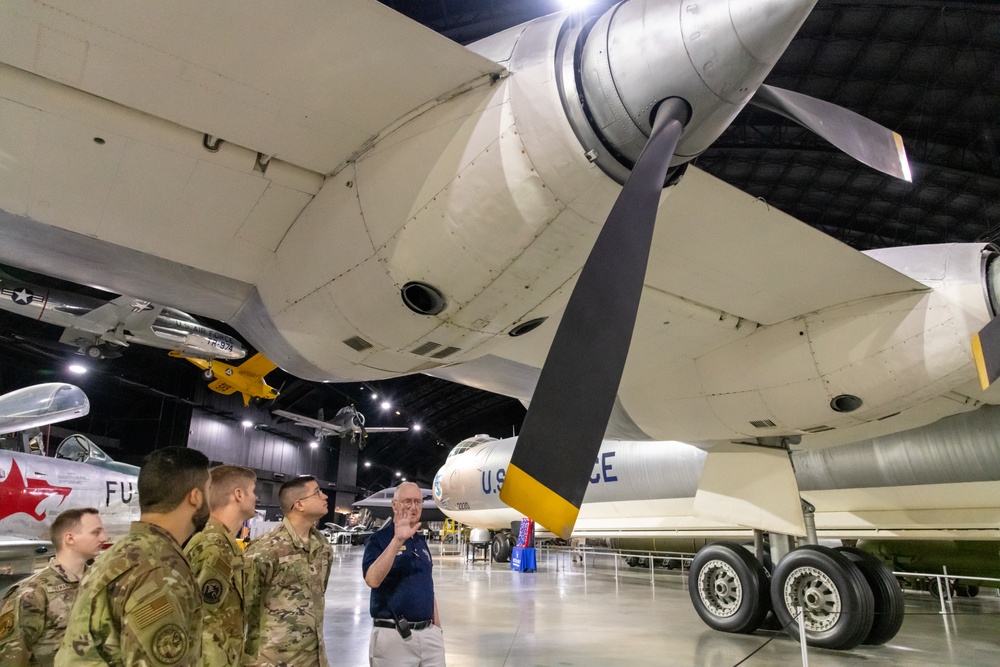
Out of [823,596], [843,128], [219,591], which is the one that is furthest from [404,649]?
Answer: [823,596]

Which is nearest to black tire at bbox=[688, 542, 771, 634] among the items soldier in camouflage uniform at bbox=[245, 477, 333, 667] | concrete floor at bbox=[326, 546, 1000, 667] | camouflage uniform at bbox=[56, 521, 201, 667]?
concrete floor at bbox=[326, 546, 1000, 667]

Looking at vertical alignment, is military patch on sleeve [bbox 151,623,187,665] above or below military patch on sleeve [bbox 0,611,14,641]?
above

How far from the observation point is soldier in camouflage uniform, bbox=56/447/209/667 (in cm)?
152

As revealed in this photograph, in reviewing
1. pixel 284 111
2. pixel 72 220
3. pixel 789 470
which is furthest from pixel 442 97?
pixel 789 470

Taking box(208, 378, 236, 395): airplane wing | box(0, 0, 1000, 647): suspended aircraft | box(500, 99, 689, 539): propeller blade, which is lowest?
box(500, 99, 689, 539): propeller blade

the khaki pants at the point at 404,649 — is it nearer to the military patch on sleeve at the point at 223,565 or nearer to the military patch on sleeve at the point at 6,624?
the military patch on sleeve at the point at 223,565

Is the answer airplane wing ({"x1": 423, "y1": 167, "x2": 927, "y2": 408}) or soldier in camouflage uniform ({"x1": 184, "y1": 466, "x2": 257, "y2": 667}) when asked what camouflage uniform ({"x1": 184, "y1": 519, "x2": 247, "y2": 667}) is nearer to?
soldier in camouflage uniform ({"x1": 184, "y1": 466, "x2": 257, "y2": 667})

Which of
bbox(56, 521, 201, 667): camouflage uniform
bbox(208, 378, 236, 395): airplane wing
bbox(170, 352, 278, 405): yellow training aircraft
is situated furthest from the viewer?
bbox(208, 378, 236, 395): airplane wing

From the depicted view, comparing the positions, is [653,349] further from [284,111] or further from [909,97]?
[909,97]

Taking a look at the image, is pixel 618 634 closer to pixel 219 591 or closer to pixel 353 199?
pixel 219 591

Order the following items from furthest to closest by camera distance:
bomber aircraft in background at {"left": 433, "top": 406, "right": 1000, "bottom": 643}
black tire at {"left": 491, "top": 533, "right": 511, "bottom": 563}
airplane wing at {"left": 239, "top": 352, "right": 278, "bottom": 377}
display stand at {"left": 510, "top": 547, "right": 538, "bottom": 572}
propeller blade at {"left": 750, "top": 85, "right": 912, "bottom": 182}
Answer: black tire at {"left": 491, "top": 533, "right": 511, "bottom": 563} < airplane wing at {"left": 239, "top": 352, "right": 278, "bottom": 377} < display stand at {"left": 510, "top": 547, "right": 538, "bottom": 572} < bomber aircraft in background at {"left": 433, "top": 406, "right": 1000, "bottom": 643} < propeller blade at {"left": 750, "top": 85, "right": 912, "bottom": 182}

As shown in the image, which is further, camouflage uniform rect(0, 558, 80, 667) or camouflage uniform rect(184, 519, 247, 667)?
camouflage uniform rect(0, 558, 80, 667)

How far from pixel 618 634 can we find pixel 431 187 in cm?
603

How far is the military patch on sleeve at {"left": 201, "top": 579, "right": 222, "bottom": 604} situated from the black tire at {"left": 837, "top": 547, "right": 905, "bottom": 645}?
6293mm
